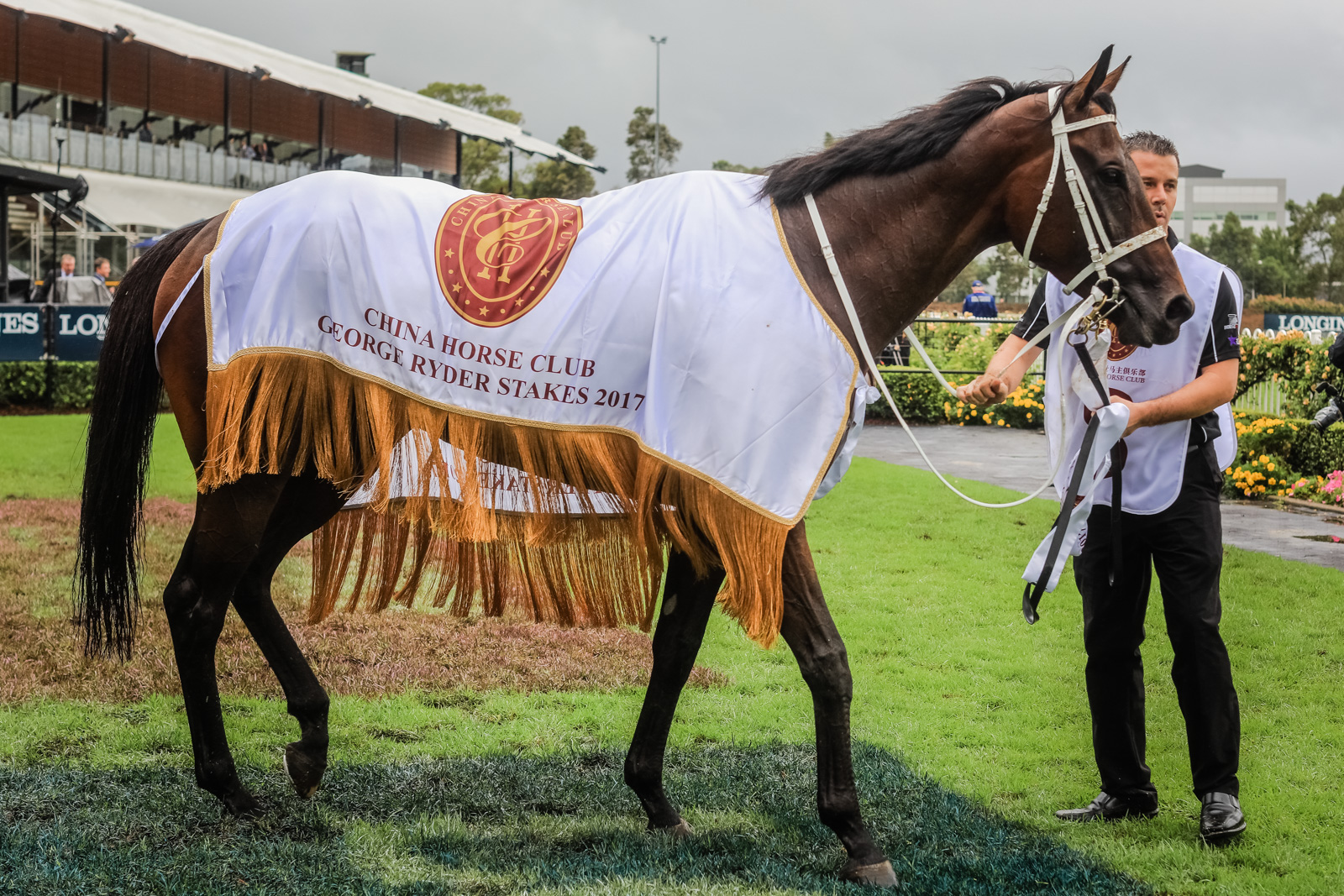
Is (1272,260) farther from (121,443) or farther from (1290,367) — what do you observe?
(121,443)

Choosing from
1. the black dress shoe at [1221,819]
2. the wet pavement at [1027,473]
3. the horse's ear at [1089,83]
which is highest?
the horse's ear at [1089,83]

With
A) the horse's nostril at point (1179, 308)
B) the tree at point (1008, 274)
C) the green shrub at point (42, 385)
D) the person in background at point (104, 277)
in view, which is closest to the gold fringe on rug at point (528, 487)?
the horse's nostril at point (1179, 308)

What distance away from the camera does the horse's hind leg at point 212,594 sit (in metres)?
3.23

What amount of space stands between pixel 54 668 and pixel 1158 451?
419 centimetres

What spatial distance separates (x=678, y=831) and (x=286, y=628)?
1.39m

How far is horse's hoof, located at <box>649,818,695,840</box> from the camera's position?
3225 mm

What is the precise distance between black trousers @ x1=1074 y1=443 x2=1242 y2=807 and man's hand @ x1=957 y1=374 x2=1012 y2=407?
578 millimetres

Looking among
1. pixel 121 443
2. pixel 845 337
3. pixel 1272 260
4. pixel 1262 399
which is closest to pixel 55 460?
pixel 121 443

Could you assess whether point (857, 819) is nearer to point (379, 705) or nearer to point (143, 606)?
point (379, 705)

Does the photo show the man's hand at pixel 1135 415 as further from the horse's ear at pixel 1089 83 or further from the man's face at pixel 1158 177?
the horse's ear at pixel 1089 83

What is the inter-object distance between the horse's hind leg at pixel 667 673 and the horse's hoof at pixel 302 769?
3.11 ft

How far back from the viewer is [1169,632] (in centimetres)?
337

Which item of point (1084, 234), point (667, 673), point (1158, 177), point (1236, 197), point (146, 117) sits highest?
point (1236, 197)

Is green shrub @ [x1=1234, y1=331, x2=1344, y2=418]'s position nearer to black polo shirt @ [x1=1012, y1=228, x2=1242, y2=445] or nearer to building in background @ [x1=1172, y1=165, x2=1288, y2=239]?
black polo shirt @ [x1=1012, y1=228, x2=1242, y2=445]
